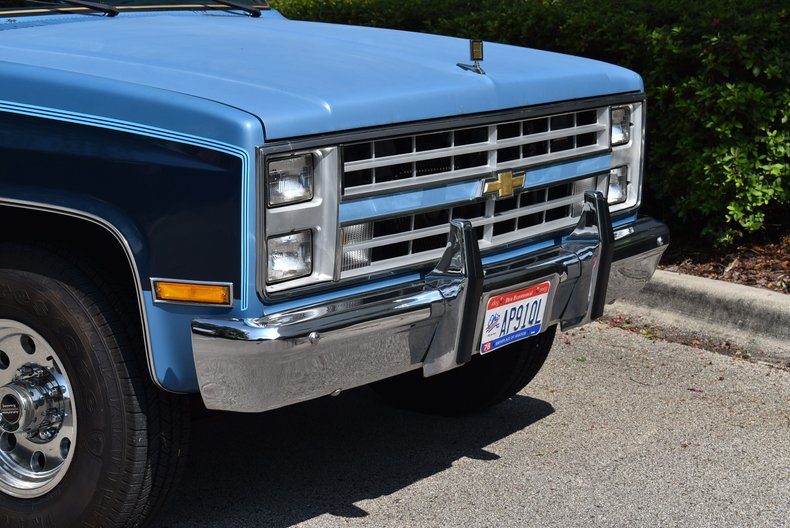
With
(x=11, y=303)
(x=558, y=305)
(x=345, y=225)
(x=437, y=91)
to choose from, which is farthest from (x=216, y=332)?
(x=558, y=305)

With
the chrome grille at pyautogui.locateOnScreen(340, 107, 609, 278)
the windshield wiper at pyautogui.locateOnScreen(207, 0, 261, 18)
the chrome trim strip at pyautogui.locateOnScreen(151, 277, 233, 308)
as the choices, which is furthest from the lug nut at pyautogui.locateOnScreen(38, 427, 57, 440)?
the windshield wiper at pyautogui.locateOnScreen(207, 0, 261, 18)

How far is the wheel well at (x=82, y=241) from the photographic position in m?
3.42

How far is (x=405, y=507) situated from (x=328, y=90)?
1447 mm

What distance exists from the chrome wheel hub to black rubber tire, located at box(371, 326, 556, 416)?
5.31 feet

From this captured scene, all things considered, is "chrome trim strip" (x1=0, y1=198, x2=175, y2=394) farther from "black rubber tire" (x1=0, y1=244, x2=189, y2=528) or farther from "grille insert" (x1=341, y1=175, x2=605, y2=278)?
"grille insert" (x1=341, y1=175, x2=605, y2=278)

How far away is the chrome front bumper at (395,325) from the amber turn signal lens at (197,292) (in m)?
0.06

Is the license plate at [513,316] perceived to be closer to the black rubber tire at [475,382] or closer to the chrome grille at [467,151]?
the chrome grille at [467,151]

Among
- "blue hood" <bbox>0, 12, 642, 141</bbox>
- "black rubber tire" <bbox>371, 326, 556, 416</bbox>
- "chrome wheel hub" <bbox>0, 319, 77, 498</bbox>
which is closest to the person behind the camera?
"blue hood" <bbox>0, 12, 642, 141</bbox>

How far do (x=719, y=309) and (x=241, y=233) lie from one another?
11.3ft

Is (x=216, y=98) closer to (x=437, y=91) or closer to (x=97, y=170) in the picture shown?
(x=97, y=170)

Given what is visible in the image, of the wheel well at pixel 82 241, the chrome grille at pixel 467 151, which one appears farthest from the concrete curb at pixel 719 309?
the wheel well at pixel 82 241

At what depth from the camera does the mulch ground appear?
6.21 meters

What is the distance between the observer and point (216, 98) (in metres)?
3.21

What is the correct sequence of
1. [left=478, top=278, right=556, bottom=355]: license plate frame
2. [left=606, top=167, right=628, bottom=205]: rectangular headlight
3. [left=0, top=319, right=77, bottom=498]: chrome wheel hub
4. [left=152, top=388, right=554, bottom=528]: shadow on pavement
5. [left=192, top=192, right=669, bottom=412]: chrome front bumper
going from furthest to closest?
[left=606, top=167, right=628, bottom=205]: rectangular headlight
[left=152, top=388, right=554, bottom=528]: shadow on pavement
[left=478, top=278, right=556, bottom=355]: license plate frame
[left=0, top=319, right=77, bottom=498]: chrome wheel hub
[left=192, top=192, right=669, bottom=412]: chrome front bumper
